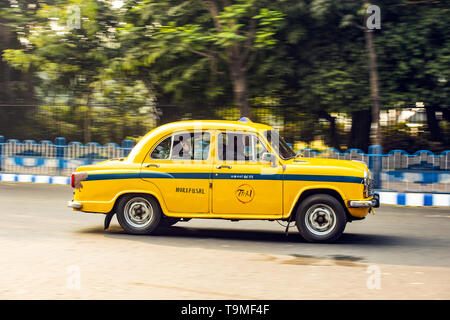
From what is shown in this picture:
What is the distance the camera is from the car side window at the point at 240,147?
9.13 m

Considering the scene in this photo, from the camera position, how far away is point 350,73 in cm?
1888

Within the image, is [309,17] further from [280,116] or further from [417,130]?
[417,130]

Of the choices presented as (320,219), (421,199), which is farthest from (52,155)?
(320,219)

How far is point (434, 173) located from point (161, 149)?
28.2 ft

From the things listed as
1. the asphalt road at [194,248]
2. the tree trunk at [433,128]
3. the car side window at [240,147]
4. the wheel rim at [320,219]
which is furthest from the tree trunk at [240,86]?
the wheel rim at [320,219]

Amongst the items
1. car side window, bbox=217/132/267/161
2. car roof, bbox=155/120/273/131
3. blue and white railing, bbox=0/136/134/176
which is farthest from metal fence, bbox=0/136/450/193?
car side window, bbox=217/132/267/161

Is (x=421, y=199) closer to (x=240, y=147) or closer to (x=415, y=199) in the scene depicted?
(x=415, y=199)

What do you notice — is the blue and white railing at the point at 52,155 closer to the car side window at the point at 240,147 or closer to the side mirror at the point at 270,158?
the car side window at the point at 240,147

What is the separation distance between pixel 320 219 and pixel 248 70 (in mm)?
11828

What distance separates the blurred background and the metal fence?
0.04 m

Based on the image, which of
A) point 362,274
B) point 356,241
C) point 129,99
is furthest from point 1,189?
point 362,274

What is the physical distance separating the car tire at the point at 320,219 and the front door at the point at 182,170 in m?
1.41

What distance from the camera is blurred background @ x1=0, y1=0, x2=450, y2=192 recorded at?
1819 cm

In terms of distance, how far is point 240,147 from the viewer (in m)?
9.23
